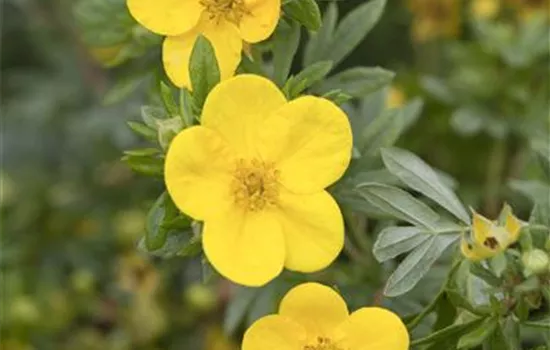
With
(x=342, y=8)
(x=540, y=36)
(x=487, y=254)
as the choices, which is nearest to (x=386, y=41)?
(x=342, y=8)

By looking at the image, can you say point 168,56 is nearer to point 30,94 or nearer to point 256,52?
point 256,52

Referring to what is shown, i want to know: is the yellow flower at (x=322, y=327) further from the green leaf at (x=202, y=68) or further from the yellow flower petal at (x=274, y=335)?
the green leaf at (x=202, y=68)

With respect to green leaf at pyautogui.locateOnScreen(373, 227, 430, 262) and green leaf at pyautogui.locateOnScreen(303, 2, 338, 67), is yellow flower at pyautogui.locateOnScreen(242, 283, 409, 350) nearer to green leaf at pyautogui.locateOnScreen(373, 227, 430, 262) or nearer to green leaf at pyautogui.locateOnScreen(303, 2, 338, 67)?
green leaf at pyautogui.locateOnScreen(373, 227, 430, 262)

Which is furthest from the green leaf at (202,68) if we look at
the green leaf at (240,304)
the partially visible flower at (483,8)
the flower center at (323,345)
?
the partially visible flower at (483,8)

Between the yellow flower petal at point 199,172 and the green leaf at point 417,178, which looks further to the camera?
the green leaf at point 417,178

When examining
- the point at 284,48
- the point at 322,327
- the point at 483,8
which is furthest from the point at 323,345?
the point at 483,8

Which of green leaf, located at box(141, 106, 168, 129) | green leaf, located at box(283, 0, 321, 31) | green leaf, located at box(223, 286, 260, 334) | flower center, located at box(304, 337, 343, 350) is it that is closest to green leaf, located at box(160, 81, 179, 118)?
green leaf, located at box(141, 106, 168, 129)

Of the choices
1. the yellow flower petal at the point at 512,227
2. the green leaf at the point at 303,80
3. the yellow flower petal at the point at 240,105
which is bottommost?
the yellow flower petal at the point at 512,227
